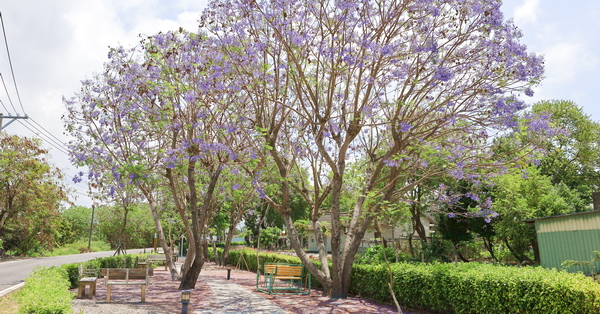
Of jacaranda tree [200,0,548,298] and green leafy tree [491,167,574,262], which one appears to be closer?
jacaranda tree [200,0,548,298]

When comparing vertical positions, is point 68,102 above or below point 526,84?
above

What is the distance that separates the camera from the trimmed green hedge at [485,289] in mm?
6266

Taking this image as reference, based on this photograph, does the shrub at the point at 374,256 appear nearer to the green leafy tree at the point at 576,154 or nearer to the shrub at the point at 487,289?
the shrub at the point at 487,289

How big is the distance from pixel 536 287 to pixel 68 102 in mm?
12931

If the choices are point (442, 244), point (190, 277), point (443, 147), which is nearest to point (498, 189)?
point (442, 244)

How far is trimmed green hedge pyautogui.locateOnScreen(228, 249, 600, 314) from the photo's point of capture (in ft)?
20.6

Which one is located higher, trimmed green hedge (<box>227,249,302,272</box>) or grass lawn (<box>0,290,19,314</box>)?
trimmed green hedge (<box>227,249,302,272</box>)

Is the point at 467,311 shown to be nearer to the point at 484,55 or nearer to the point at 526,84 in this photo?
the point at 526,84

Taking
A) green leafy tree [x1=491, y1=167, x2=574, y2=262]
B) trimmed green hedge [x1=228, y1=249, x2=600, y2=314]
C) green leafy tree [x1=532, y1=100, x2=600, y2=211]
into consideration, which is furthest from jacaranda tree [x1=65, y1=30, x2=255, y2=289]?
green leafy tree [x1=532, y1=100, x2=600, y2=211]

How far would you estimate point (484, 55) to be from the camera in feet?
30.9

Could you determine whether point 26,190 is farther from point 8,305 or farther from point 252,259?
point 8,305

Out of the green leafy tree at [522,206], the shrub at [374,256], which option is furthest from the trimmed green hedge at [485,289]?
the green leafy tree at [522,206]

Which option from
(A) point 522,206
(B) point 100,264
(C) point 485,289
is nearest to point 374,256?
(C) point 485,289

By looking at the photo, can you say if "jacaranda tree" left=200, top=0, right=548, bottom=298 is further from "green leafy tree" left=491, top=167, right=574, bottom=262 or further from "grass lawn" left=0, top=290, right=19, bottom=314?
"green leafy tree" left=491, top=167, right=574, bottom=262
